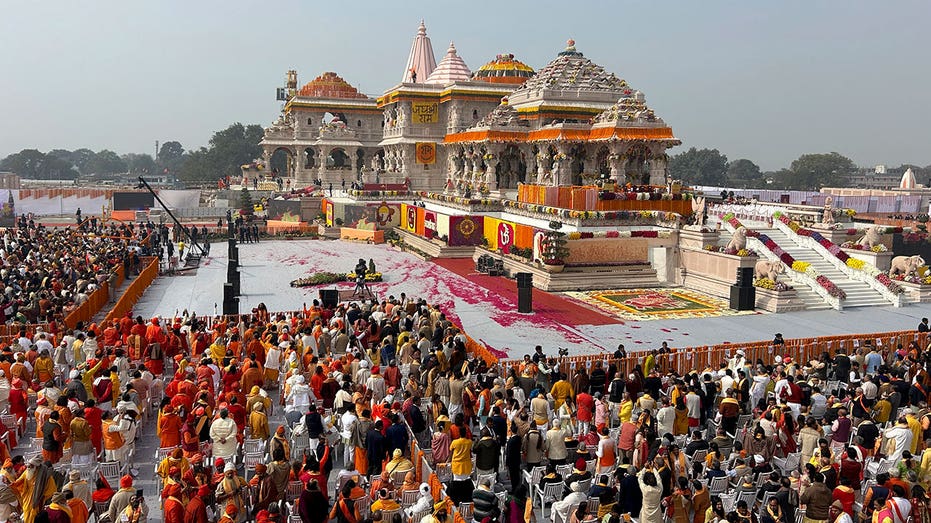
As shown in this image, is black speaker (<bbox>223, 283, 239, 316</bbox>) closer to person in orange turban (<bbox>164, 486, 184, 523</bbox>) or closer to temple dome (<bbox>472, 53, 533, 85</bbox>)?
person in orange turban (<bbox>164, 486, 184, 523</bbox>)

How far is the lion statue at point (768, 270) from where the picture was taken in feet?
83.9

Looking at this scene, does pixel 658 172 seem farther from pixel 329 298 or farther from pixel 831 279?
pixel 329 298

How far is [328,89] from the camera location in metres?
71.6

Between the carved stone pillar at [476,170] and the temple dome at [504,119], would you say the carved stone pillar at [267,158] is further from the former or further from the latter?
the temple dome at [504,119]

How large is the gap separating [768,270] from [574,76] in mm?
28205

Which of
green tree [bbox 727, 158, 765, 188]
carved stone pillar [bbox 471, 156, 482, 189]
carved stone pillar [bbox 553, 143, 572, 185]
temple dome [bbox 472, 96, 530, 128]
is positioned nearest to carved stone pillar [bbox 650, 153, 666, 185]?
carved stone pillar [bbox 553, 143, 572, 185]

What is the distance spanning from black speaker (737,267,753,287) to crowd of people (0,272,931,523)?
7.97 meters

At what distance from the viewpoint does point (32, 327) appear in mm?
17234

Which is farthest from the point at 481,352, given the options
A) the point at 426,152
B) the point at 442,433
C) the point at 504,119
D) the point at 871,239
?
the point at 426,152

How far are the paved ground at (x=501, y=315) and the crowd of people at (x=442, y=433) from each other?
4340 millimetres

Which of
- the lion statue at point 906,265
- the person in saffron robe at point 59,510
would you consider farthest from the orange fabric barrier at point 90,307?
the lion statue at point 906,265

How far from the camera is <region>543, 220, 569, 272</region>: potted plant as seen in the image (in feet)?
95.3

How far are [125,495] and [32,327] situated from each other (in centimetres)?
1040

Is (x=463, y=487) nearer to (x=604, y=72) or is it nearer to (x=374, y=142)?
(x=604, y=72)
